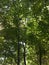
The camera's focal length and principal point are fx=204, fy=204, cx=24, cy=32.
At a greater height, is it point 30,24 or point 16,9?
point 16,9

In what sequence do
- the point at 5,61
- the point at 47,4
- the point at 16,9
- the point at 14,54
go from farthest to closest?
the point at 5,61, the point at 14,54, the point at 16,9, the point at 47,4

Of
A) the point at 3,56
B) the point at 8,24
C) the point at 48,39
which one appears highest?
the point at 8,24

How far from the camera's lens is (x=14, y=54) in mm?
24250

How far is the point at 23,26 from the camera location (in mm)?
23281

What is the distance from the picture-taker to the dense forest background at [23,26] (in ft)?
71.2

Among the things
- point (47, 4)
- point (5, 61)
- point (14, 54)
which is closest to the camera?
point (47, 4)

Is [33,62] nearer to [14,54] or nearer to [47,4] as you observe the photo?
[14,54]

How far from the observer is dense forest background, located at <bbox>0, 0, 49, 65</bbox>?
21688 millimetres

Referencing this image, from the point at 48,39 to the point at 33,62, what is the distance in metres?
5.88

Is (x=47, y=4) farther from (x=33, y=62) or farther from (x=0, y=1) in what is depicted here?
(x=33, y=62)

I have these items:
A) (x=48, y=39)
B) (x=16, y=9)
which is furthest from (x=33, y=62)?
(x=16, y=9)

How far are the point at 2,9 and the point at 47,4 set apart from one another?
522 cm

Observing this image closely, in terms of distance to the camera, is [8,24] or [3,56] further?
[3,56]

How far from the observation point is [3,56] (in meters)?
24.8
